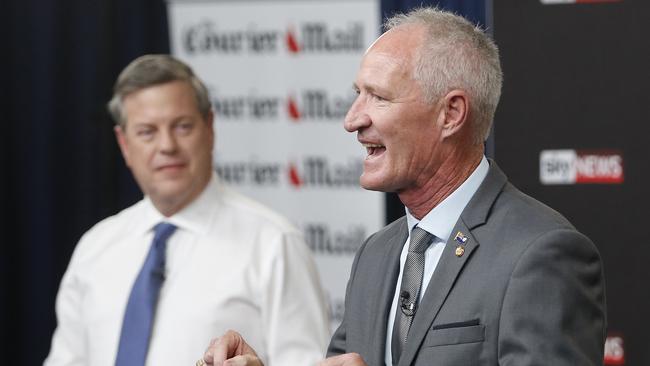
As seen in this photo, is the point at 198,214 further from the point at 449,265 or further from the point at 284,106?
the point at 449,265

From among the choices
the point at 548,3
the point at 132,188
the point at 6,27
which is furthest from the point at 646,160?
the point at 6,27

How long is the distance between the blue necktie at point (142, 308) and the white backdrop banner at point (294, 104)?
110cm

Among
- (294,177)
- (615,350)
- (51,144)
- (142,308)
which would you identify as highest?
(51,144)

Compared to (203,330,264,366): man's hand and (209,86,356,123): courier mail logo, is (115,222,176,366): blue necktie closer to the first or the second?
(203,330,264,366): man's hand

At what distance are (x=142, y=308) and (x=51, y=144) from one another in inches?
70.4

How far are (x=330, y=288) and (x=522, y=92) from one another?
56.2 inches

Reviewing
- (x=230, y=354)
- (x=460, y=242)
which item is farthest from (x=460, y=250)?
(x=230, y=354)

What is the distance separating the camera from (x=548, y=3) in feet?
10.6

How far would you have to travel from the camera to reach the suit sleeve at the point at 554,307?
1865 millimetres

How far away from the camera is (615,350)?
3.23 metres

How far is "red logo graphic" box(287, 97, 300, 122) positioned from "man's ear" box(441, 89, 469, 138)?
2.36 m

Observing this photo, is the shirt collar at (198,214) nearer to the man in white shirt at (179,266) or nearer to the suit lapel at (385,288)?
the man in white shirt at (179,266)

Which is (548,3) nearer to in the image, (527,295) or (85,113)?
(527,295)

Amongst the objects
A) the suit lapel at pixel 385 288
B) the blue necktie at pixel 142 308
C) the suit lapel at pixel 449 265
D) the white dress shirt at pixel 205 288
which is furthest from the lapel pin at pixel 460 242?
the blue necktie at pixel 142 308
